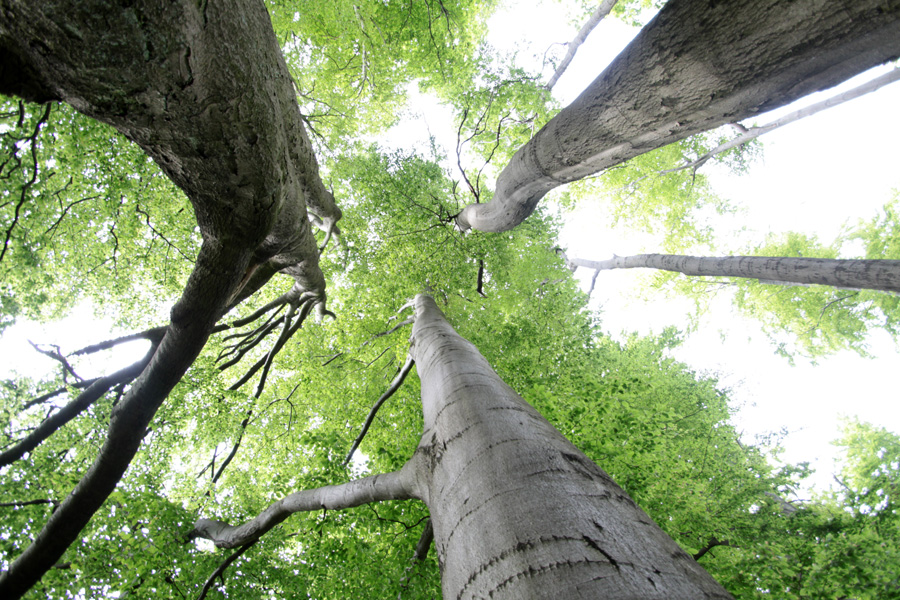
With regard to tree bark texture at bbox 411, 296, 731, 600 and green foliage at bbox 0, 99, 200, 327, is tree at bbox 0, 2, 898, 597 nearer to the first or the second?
tree bark texture at bbox 411, 296, 731, 600

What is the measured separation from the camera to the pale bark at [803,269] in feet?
16.5

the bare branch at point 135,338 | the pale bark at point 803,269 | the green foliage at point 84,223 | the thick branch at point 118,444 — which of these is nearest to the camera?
the thick branch at point 118,444

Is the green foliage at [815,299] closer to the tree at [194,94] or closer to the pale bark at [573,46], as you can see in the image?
the pale bark at [573,46]

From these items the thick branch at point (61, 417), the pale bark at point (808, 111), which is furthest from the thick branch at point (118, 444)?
the pale bark at point (808, 111)

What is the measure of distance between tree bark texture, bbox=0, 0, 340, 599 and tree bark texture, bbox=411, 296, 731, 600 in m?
1.62

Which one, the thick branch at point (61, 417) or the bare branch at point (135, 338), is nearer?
the thick branch at point (61, 417)

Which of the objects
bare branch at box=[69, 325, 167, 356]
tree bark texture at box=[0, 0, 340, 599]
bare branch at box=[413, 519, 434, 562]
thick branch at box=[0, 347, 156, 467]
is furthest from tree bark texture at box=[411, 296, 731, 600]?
thick branch at box=[0, 347, 156, 467]

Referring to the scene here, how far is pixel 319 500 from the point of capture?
10.7ft

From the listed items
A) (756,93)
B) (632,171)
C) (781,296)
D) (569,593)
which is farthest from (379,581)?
(781,296)

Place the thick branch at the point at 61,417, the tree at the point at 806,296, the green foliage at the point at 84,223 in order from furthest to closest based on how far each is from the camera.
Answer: the tree at the point at 806,296, the green foliage at the point at 84,223, the thick branch at the point at 61,417

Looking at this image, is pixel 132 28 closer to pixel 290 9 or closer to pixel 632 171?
pixel 290 9

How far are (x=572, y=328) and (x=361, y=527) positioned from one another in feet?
15.3

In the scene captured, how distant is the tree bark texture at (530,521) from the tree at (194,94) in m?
0.10

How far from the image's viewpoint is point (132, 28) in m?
1.13
